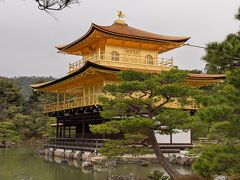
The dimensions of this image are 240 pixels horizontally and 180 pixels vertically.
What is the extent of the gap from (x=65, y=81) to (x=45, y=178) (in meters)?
11.6

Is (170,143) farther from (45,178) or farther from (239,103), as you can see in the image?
(239,103)

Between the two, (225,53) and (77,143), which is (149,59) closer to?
(77,143)

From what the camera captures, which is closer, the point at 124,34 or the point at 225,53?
the point at 225,53

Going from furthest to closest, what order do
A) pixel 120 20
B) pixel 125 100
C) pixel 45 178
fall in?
pixel 120 20
pixel 45 178
pixel 125 100

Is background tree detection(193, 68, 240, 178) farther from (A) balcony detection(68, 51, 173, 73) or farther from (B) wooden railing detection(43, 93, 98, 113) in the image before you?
(A) balcony detection(68, 51, 173, 73)

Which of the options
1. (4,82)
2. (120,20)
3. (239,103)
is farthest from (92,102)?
(4,82)

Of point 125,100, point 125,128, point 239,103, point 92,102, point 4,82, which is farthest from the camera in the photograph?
point 4,82

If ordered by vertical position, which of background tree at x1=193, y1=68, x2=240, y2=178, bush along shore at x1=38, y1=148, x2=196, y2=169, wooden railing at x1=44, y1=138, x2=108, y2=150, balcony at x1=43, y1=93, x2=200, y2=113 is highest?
balcony at x1=43, y1=93, x2=200, y2=113

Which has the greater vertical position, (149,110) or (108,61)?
(108,61)

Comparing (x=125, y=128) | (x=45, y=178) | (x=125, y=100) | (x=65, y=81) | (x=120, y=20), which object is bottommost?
(x=45, y=178)

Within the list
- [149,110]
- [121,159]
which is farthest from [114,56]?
[149,110]

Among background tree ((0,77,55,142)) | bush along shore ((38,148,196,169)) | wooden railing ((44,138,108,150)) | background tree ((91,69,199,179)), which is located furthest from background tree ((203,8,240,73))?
background tree ((0,77,55,142))

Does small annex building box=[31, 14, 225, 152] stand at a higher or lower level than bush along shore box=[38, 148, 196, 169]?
higher

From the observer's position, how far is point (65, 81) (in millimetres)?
26156
